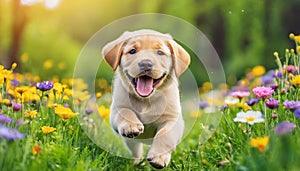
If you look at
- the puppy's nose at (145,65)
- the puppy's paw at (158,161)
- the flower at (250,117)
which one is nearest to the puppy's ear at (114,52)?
the puppy's nose at (145,65)

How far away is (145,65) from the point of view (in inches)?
122

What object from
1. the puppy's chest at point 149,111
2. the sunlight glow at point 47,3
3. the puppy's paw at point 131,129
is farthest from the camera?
the sunlight glow at point 47,3

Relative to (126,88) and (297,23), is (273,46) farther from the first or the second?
(126,88)

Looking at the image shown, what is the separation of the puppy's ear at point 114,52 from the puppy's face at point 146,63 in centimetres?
3

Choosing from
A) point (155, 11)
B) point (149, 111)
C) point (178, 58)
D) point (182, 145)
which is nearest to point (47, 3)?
point (155, 11)

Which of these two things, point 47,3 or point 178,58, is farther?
point 47,3

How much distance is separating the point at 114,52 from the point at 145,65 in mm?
364

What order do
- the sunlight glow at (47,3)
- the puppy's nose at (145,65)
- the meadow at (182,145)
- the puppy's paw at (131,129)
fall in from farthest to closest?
the sunlight glow at (47,3), the puppy's paw at (131,129), the puppy's nose at (145,65), the meadow at (182,145)

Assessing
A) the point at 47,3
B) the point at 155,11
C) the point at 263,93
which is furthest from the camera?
the point at 155,11

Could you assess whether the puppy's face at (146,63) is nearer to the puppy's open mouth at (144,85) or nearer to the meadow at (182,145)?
the puppy's open mouth at (144,85)

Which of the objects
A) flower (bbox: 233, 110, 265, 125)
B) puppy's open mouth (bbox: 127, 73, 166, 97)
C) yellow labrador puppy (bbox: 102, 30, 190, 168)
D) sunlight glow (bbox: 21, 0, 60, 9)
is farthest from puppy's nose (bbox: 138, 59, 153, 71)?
sunlight glow (bbox: 21, 0, 60, 9)

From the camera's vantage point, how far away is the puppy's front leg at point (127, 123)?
10.5 ft

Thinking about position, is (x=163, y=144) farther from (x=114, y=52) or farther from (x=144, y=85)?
(x=114, y=52)

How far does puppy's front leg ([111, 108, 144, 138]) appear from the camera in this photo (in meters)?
3.20
